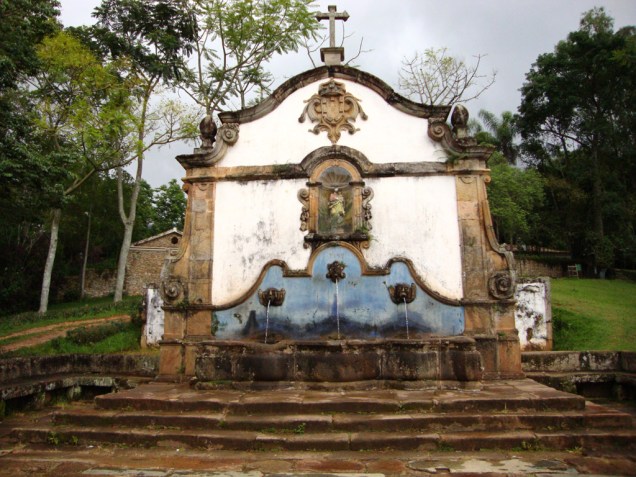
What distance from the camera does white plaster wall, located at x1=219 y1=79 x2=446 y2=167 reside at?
31.0ft

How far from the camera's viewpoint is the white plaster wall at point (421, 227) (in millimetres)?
8953

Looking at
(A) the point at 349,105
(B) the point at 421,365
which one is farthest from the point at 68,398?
(A) the point at 349,105

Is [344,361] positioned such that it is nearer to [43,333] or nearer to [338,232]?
[338,232]

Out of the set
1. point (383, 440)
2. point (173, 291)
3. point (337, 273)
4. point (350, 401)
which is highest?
point (337, 273)

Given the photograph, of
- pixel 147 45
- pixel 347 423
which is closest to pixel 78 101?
pixel 147 45

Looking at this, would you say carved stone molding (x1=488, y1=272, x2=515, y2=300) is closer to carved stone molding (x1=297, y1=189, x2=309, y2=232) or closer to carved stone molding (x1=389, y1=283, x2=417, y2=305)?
carved stone molding (x1=389, y1=283, x2=417, y2=305)

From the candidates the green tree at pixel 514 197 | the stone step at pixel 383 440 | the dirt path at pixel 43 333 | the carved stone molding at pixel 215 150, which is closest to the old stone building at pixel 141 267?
the dirt path at pixel 43 333

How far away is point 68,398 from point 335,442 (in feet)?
19.3

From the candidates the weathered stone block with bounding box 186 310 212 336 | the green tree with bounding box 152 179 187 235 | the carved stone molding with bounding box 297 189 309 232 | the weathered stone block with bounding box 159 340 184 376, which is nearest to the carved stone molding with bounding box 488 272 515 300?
the carved stone molding with bounding box 297 189 309 232

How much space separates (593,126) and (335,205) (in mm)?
26161

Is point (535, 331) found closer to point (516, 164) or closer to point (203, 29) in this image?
point (203, 29)

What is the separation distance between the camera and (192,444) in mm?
5879

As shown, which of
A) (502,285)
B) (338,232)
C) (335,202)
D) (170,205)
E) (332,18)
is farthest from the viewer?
(170,205)

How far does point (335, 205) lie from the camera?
9.32 m
